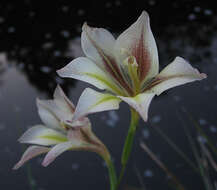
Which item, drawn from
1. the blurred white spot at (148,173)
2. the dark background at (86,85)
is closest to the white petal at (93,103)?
the dark background at (86,85)

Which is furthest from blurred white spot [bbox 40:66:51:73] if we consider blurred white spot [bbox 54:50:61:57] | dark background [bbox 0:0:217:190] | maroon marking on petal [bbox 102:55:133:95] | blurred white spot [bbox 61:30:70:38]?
maroon marking on petal [bbox 102:55:133:95]

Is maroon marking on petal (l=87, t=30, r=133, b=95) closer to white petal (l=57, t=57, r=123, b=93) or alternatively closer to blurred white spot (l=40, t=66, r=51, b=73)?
white petal (l=57, t=57, r=123, b=93)

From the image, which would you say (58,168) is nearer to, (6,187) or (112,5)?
(6,187)

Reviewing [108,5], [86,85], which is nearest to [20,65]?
[86,85]

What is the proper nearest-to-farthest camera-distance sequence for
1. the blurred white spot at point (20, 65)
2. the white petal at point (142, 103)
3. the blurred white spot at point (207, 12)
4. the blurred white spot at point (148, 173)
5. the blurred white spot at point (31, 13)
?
the white petal at point (142, 103), the blurred white spot at point (148, 173), the blurred white spot at point (20, 65), the blurred white spot at point (207, 12), the blurred white spot at point (31, 13)

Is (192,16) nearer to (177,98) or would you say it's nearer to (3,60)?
(177,98)

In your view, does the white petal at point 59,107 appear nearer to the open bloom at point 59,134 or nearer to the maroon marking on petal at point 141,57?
the open bloom at point 59,134
